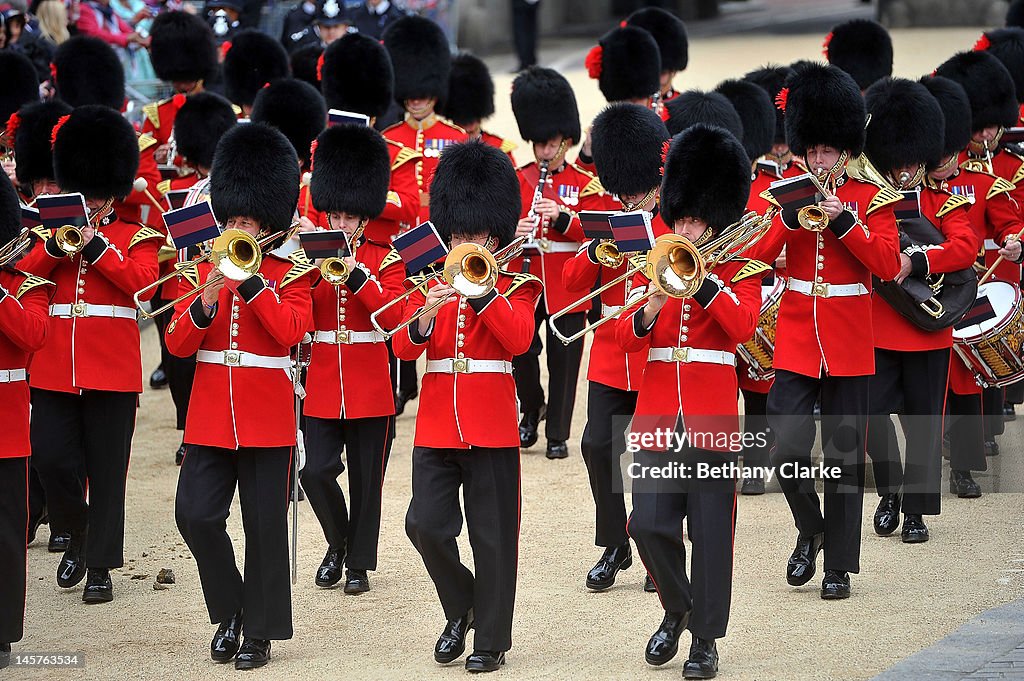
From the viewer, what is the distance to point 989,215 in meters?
6.73

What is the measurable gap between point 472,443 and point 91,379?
1535 millimetres

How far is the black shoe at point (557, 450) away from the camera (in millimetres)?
7578

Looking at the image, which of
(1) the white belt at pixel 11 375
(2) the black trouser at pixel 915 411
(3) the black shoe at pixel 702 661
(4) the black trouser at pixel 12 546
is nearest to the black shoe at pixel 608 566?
(3) the black shoe at pixel 702 661

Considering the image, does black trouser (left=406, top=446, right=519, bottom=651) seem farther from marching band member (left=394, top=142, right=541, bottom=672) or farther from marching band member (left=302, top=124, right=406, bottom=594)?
marching band member (left=302, top=124, right=406, bottom=594)

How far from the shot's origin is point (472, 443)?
487cm

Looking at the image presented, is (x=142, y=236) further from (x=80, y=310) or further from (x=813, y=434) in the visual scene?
(x=813, y=434)

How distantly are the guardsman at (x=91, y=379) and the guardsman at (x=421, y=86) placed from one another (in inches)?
74.4

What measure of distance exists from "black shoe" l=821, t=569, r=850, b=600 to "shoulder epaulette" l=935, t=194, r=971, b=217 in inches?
59.3

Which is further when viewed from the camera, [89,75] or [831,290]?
[89,75]

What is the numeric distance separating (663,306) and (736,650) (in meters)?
1.06

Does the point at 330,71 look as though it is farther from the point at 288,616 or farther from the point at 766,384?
the point at 288,616

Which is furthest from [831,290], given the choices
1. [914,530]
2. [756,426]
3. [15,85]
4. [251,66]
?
[15,85]

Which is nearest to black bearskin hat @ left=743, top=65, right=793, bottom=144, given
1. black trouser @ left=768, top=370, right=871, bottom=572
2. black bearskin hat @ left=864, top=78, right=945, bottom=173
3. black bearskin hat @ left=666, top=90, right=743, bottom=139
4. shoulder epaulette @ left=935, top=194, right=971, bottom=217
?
black bearskin hat @ left=666, top=90, right=743, bottom=139

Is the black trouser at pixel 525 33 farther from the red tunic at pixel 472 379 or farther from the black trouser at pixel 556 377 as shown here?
the red tunic at pixel 472 379
